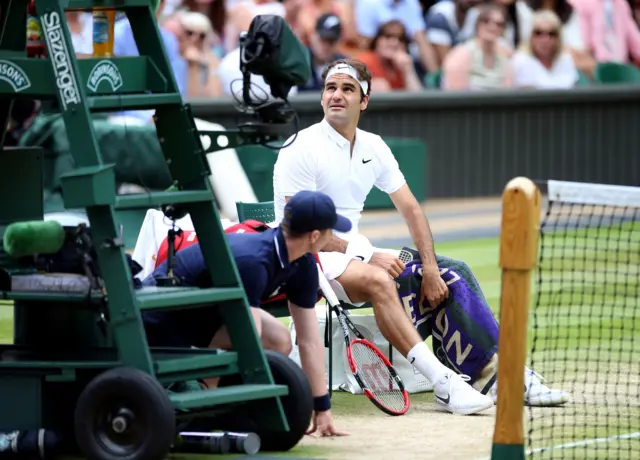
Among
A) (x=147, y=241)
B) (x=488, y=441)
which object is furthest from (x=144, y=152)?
(x=488, y=441)

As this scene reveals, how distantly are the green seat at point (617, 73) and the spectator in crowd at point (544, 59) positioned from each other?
2.74 feet

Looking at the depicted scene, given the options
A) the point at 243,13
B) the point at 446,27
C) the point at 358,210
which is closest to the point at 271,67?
the point at 358,210

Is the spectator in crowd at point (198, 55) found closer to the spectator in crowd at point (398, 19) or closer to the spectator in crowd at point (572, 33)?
the spectator in crowd at point (398, 19)

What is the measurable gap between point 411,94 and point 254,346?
12.3 m

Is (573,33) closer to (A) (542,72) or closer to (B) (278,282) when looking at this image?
(A) (542,72)

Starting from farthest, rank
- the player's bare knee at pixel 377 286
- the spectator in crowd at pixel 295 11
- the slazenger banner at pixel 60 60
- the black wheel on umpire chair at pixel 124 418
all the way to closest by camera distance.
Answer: the spectator in crowd at pixel 295 11 < the player's bare knee at pixel 377 286 < the slazenger banner at pixel 60 60 < the black wheel on umpire chair at pixel 124 418

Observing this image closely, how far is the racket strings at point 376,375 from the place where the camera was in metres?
8.68

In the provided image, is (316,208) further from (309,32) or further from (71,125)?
(309,32)

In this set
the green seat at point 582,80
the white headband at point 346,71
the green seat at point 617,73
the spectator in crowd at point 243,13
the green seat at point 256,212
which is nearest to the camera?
the white headband at point 346,71

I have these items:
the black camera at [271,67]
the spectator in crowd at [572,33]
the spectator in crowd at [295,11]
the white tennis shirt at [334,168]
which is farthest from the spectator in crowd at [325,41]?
the black camera at [271,67]

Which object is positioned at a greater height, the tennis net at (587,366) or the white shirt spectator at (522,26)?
the white shirt spectator at (522,26)

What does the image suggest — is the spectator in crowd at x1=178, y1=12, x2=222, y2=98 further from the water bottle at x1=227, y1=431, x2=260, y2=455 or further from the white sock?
the water bottle at x1=227, y1=431, x2=260, y2=455

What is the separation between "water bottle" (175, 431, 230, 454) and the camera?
731cm

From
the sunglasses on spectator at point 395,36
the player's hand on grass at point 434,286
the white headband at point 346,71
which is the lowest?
the player's hand on grass at point 434,286
